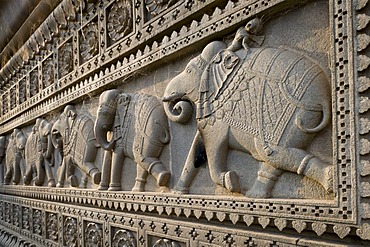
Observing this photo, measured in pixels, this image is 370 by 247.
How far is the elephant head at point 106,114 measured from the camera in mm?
1673

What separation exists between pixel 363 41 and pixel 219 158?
0.51 m

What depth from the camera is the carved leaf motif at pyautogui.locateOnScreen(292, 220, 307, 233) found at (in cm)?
97

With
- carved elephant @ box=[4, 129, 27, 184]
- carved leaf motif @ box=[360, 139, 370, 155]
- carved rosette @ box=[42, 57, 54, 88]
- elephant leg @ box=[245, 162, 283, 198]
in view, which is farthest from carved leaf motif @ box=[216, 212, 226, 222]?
carved elephant @ box=[4, 129, 27, 184]

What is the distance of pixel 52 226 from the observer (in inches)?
91.9

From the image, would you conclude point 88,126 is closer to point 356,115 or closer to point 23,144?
point 23,144

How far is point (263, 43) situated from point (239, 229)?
51cm

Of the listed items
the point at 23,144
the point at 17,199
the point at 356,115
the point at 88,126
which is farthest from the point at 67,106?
the point at 356,115

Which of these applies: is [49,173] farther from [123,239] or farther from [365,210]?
[365,210]

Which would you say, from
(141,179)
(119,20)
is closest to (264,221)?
(141,179)

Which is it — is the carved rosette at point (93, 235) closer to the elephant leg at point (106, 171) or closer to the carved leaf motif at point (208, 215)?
the elephant leg at point (106, 171)

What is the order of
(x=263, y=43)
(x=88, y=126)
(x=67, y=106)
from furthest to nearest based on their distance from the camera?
(x=67, y=106), (x=88, y=126), (x=263, y=43)

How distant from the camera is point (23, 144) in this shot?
287 cm

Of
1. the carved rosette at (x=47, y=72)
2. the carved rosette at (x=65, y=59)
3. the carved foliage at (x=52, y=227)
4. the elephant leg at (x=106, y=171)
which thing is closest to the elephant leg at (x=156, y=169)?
the elephant leg at (x=106, y=171)

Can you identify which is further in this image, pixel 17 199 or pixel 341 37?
pixel 17 199
